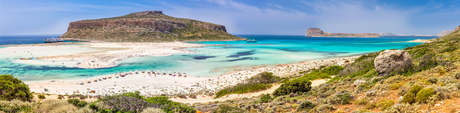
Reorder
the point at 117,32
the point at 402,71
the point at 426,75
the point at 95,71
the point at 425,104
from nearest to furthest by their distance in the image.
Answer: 1. the point at 425,104
2. the point at 426,75
3. the point at 402,71
4. the point at 95,71
5. the point at 117,32

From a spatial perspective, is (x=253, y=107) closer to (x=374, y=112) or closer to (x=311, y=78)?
(x=374, y=112)

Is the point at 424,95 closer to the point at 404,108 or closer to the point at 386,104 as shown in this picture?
the point at 404,108

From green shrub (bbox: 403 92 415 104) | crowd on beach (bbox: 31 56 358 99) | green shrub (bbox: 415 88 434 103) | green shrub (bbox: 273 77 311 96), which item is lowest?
crowd on beach (bbox: 31 56 358 99)

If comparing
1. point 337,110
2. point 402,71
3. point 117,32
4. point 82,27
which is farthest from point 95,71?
point 82,27

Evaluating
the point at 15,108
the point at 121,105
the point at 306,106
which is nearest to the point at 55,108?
the point at 15,108

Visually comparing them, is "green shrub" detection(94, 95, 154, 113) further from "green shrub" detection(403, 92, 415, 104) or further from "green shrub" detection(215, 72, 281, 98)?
"green shrub" detection(215, 72, 281, 98)

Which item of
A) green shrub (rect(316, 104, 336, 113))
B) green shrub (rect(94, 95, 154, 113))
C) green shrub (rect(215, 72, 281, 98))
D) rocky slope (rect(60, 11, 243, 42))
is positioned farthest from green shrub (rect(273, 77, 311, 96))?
rocky slope (rect(60, 11, 243, 42))

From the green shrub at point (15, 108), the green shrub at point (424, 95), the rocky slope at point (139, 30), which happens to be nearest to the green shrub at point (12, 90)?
the green shrub at point (15, 108)
